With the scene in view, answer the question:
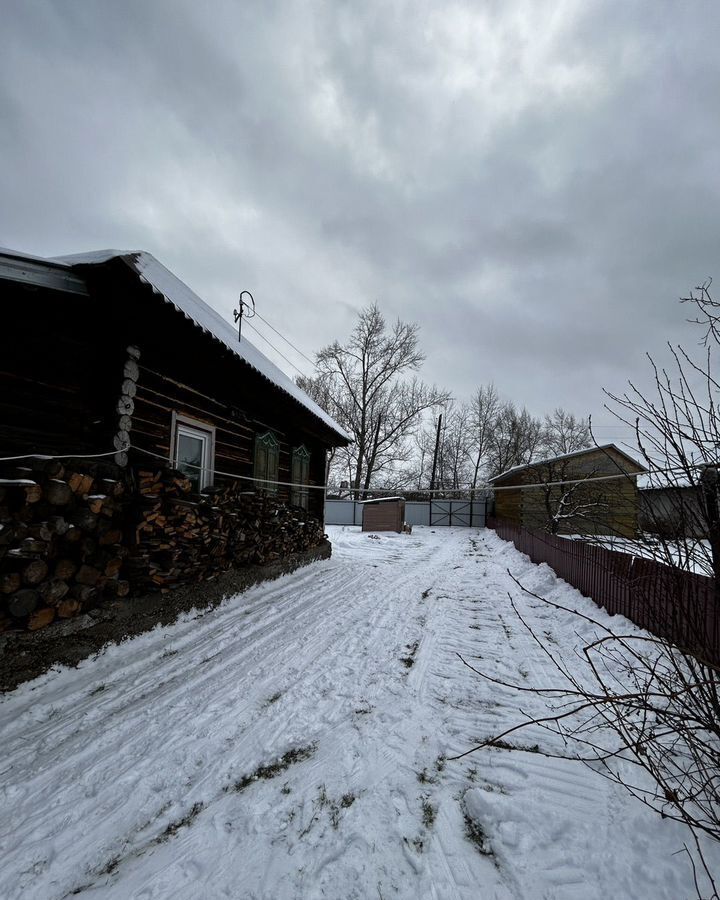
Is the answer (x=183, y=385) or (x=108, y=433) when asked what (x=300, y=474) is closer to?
(x=183, y=385)

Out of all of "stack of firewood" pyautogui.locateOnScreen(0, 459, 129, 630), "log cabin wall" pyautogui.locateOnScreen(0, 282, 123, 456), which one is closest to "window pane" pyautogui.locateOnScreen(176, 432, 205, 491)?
"log cabin wall" pyautogui.locateOnScreen(0, 282, 123, 456)

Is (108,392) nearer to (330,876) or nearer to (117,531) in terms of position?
(117,531)

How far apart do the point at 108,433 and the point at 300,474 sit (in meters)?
5.64

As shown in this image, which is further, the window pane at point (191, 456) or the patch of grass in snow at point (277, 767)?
the window pane at point (191, 456)

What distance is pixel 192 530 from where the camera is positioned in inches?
196

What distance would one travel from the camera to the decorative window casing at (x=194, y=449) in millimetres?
5586

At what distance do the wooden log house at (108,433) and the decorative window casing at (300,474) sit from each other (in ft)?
9.58

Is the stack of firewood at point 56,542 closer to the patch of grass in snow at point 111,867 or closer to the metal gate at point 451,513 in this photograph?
the patch of grass in snow at point 111,867

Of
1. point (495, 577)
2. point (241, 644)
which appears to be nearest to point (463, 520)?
point (495, 577)

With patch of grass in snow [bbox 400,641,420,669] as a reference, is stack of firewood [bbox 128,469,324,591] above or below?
above

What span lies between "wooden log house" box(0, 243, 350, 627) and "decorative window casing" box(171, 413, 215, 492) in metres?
0.02

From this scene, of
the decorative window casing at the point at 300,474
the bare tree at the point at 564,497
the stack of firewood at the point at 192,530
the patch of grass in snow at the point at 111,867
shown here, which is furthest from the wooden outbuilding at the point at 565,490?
the patch of grass in snow at the point at 111,867

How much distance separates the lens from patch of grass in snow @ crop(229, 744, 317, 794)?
2.38 meters

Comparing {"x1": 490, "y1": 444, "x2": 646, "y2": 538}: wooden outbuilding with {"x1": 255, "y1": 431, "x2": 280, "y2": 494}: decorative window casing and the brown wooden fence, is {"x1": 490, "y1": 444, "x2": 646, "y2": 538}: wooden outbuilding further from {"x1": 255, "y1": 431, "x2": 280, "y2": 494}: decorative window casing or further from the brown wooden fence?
{"x1": 255, "y1": 431, "x2": 280, "y2": 494}: decorative window casing
